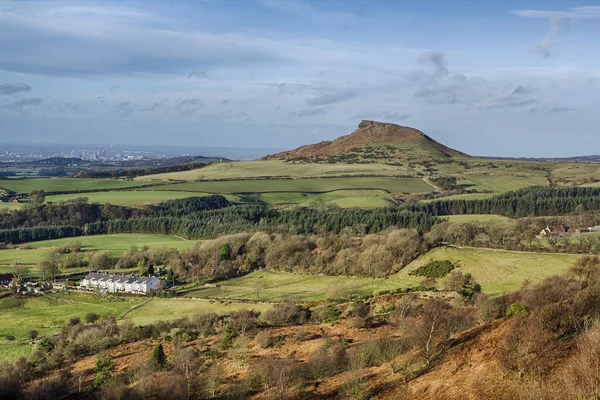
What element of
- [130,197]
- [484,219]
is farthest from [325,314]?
[130,197]

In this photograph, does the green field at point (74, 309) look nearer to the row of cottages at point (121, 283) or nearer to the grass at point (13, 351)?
the grass at point (13, 351)

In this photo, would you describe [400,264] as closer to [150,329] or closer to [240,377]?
[150,329]

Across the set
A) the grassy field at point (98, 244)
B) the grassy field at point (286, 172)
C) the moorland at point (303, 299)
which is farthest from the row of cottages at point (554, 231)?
the grassy field at point (286, 172)

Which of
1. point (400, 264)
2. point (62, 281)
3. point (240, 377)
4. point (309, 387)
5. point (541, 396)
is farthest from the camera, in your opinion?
point (62, 281)

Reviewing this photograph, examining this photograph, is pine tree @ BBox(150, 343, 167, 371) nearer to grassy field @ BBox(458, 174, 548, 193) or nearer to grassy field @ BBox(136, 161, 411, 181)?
grassy field @ BBox(458, 174, 548, 193)

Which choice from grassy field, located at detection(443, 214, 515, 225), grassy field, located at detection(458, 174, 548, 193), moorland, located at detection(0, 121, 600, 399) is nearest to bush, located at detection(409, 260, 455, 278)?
moorland, located at detection(0, 121, 600, 399)

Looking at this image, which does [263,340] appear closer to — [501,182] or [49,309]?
[49,309]

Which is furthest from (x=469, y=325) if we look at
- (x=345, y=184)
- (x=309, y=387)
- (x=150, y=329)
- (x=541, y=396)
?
(x=345, y=184)
